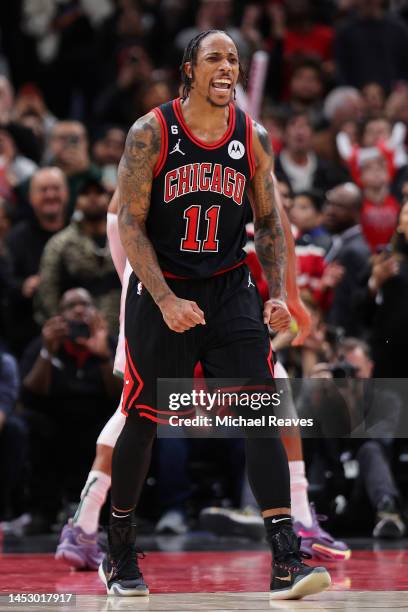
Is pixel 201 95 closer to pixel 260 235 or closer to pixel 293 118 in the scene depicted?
pixel 260 235

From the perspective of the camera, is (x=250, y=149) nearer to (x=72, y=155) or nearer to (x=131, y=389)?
(x=131, y=389)

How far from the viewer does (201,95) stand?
4.98 meters

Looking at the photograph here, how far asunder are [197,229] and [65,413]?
411 centimetres

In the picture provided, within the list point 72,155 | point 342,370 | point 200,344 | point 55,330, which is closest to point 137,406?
point 200,344

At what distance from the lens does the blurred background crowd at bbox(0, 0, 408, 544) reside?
27.8 ft

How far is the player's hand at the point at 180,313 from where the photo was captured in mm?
4777

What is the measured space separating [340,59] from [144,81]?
2106 mm

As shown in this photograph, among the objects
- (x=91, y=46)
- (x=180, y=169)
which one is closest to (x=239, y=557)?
(x=180, y=169)

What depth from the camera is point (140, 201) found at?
16.2 feet

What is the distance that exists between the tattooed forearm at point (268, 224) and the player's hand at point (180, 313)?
436mm

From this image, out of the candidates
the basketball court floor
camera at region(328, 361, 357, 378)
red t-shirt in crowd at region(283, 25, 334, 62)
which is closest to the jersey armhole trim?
the basketball court floor

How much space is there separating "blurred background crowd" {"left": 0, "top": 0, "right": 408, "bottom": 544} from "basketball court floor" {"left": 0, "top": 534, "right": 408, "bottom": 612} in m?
0.82

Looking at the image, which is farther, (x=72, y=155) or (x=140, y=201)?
(x=72, y=155)

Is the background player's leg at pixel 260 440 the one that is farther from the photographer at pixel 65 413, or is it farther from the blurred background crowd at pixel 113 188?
the photographer at pixel 65 413
